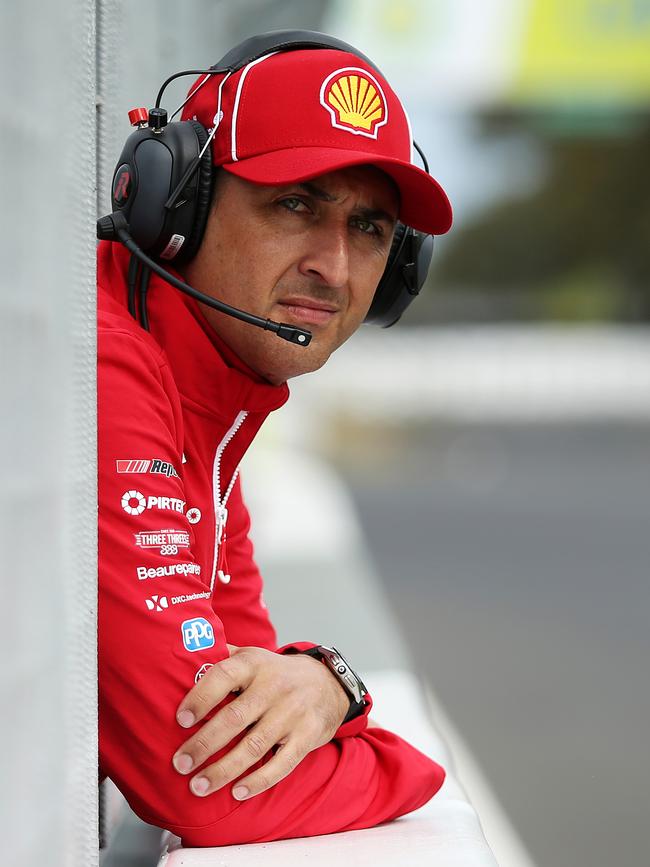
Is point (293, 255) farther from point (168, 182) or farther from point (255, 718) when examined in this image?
point (255, 718)

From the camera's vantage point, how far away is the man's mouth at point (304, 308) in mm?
1466

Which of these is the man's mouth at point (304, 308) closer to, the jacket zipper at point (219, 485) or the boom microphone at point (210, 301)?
the boom microphone at point (210, 301)

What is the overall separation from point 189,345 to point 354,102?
35 centimetres

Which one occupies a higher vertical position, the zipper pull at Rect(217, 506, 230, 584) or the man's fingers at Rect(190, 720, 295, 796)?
the zipper pull at Rect(217, 506, 230, 584)

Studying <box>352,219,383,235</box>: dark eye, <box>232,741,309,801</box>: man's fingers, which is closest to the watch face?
<box>232,741,309,801</box>: man's fingers

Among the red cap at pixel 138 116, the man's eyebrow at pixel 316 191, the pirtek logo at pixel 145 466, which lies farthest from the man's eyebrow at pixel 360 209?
the pirtek logo at pixel 145 466

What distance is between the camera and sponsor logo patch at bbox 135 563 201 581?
1.22 metres

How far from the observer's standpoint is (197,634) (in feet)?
4.04

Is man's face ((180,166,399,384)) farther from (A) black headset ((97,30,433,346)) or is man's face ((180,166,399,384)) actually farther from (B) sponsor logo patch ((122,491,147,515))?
(B) sponsor logo patch ((122,491,147,515))

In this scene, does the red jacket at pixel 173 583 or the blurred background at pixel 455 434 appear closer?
the blurred background at pixel 455 434

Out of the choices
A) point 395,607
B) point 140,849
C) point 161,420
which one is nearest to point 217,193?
point 161,420

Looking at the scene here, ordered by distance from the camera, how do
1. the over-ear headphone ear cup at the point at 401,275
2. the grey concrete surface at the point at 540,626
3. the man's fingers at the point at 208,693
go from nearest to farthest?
the man's fingers at the point at 208,693
the over-ear headphone ear cup at the point at 401,275
the grey concrete surface at the point at 540,626

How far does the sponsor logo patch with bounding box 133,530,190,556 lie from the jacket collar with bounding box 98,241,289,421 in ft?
0.79

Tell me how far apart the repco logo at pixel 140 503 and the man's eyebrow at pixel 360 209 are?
42 centimetres
